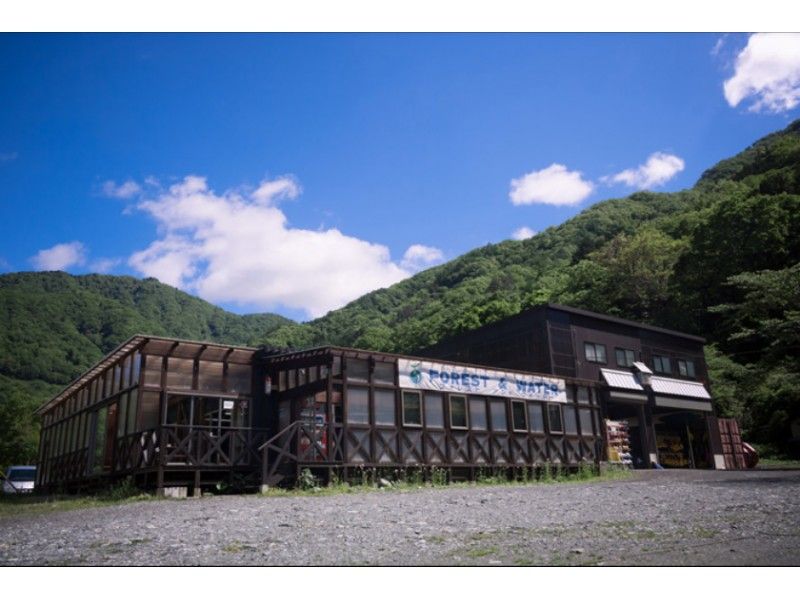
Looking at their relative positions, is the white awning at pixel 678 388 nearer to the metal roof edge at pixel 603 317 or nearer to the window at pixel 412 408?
the metal roof edge at pixel 603 317

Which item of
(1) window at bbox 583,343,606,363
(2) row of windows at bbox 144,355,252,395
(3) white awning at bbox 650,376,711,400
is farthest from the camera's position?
(3) white awning at bbox 650,376,711,400

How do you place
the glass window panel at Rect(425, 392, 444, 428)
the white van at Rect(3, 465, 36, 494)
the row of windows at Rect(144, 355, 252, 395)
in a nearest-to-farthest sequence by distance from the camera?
the row of windows at Rect(144, 355, 252, 395) → the glass window panel at Rect(425, 392, 444, 428) → the white van at Rect(3, 465, 36, 494)

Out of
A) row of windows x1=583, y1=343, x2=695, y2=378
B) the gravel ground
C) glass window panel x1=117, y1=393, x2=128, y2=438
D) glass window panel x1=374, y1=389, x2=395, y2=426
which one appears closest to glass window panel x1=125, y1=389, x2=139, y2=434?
glass window panel x1=117, y1=393, x2=128, y2=438

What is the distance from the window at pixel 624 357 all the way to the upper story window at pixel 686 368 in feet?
13.6

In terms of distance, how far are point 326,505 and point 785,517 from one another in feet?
24.7

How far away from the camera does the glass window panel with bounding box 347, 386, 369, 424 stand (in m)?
18.7

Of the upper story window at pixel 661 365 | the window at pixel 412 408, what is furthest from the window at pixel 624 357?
the window at pixel 412 408

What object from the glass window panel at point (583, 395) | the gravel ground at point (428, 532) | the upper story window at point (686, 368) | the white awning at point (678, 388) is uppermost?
the upper story window at point (686, 368)

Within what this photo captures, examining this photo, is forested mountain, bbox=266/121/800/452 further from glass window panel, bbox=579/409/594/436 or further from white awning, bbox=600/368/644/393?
glass window panel, bbox=579/409/594/436

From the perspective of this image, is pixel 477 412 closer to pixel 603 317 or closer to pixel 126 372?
pixel 126 372

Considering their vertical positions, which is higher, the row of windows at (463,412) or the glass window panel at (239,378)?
the glass window panel at (239,378)

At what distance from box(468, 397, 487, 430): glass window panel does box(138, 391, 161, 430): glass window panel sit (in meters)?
9.92

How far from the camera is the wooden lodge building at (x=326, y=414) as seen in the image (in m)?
17.5

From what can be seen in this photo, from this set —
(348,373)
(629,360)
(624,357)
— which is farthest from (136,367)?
(629,360)
